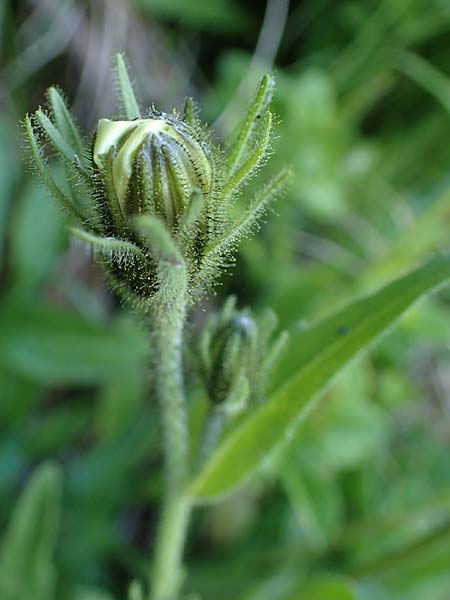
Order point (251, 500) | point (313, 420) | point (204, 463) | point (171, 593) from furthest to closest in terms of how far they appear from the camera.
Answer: point (251, 500) < point (313, 420) < point (171, 593) < point (204, 463)

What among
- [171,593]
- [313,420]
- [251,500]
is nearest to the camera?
[171,593]

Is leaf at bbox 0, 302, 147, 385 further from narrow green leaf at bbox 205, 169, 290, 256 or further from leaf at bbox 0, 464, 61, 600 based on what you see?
narrow green leaf at bbox 205, 169, 290, 256

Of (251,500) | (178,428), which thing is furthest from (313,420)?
(178,428)

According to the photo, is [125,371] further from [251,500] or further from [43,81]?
[43,81]

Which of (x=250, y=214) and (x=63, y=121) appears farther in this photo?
(x=63, y=121)

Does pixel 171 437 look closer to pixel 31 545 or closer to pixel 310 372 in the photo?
pixel 310 372

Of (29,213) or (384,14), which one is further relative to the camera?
(384,14)

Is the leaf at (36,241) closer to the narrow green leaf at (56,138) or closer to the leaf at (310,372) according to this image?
the leaf at (310,372)

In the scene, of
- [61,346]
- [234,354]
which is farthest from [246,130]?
[61,346]
